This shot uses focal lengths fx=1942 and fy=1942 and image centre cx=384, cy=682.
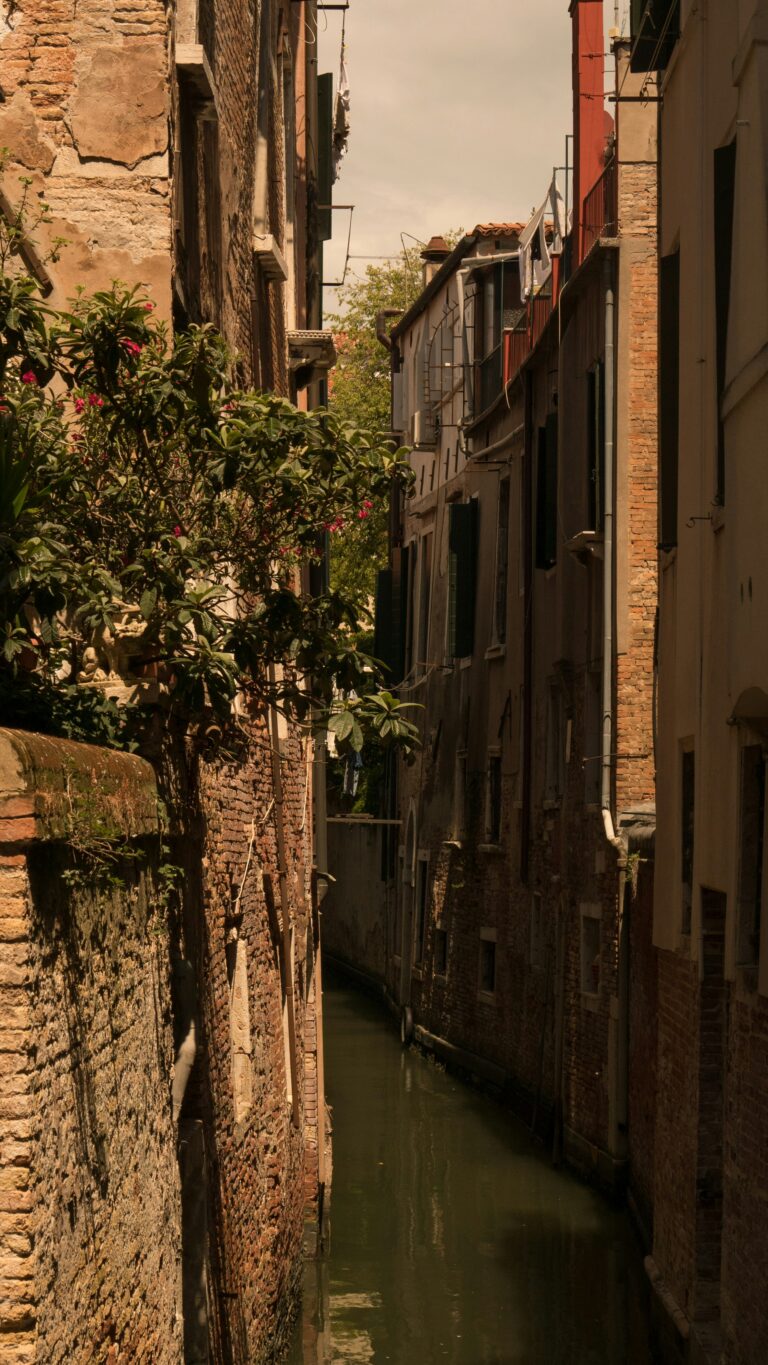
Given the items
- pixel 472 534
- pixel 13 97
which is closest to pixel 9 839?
pixel 13 97

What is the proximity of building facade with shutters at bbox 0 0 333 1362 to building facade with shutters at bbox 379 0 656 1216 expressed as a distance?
4266 mm

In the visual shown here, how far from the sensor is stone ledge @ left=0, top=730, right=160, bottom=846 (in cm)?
450

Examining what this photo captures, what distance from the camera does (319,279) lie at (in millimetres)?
19406

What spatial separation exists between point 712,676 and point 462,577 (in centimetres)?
1473

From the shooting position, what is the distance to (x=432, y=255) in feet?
105

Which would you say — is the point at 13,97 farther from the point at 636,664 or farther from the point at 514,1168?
the point at 514,1168

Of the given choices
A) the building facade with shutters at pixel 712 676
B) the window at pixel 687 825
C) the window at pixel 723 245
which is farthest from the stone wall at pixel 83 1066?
the window at pixel 687 825

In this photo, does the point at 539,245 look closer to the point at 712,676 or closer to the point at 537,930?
the point at 537,930

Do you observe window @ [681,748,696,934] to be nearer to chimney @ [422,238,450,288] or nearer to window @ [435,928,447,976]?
window @ [435,928,447,976]

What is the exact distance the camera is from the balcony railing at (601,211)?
17.6 meters

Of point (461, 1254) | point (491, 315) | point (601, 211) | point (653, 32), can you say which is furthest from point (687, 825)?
point (491, 315)

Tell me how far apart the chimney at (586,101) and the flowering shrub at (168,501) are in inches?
460

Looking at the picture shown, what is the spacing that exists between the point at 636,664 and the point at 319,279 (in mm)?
5360

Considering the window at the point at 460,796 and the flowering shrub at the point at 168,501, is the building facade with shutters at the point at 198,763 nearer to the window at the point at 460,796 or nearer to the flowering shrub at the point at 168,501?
the flowering shrub at the point at 168,501
